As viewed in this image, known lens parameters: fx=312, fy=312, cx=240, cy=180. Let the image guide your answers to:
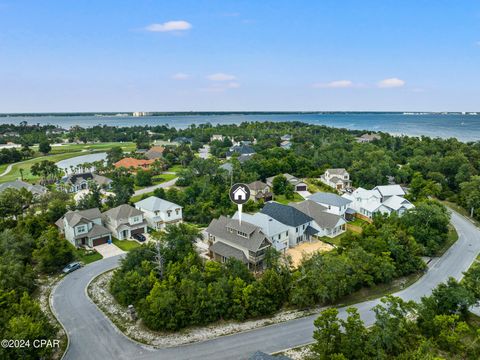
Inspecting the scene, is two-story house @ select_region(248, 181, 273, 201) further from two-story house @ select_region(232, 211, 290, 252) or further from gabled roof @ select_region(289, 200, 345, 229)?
two-story house @ select_region(232, 211, 290, 252)

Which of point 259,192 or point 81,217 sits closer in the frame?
point 81,217

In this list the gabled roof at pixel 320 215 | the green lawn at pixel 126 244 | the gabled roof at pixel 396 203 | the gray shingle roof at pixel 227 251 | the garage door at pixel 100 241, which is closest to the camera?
the gray shingle roof at pixel 227 251

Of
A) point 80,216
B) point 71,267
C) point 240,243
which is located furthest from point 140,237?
point 240,243

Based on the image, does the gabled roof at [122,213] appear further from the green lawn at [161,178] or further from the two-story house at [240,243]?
the green lawn at [161,178]

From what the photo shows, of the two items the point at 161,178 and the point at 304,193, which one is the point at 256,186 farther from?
the point at 161,178

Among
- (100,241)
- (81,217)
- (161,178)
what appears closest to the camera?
(81,217)

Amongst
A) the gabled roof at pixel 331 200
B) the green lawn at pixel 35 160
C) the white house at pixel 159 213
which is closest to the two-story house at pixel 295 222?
the gabled roof at pixel 331 200

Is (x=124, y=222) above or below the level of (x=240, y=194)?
below

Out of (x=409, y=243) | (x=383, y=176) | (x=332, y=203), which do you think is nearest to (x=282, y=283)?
(x=409, y=243)
